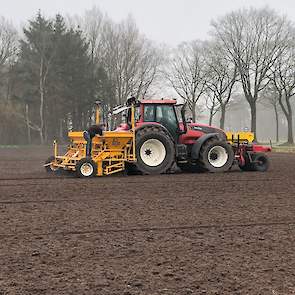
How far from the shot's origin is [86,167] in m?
13.3

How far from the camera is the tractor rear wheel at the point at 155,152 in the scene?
13914mm

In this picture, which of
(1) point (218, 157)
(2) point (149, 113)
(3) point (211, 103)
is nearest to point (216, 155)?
(1) point (218, 157)

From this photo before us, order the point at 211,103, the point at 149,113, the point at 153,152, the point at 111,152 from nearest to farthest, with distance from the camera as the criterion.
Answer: the point at 111,152
the point at 153,152
the point at 149,113
the point at 211,103

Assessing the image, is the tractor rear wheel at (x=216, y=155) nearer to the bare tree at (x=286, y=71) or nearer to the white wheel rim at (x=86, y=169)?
the white wheel rim at (x=86, y=169)

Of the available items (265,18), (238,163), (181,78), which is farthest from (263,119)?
(238,163)

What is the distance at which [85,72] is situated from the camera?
52.3 m

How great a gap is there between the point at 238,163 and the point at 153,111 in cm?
334

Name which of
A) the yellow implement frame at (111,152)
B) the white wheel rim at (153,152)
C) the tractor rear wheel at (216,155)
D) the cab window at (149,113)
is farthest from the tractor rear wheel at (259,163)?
the yellow implement frame at (111,152)

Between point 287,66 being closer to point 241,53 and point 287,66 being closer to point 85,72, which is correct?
point 241,53

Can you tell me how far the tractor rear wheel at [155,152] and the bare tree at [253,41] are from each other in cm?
3141

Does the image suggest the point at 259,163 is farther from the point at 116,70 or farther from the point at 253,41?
the point at 116,70

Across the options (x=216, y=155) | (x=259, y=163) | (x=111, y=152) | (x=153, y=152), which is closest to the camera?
(x=111, y=152)

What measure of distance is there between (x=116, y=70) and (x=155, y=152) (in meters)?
41.2

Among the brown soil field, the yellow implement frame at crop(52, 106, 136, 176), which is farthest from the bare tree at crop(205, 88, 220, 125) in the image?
the brown soil field
